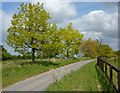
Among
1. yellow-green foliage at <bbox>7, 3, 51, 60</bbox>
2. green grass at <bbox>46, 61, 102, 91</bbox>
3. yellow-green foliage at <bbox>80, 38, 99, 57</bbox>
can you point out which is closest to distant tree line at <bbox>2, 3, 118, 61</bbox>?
yellow-green foliage at <bbox>7, 3, 51, 60</bbox>

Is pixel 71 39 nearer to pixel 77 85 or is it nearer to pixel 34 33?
pixel 34 33

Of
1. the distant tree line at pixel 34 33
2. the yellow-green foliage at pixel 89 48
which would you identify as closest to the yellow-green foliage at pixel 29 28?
the distant tree line at pixel 34 33

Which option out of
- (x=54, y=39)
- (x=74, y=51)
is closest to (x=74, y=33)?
(x=74, y=51)

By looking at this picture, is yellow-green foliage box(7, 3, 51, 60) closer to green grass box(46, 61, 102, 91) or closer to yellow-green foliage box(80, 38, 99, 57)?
green grass box(46, 61, 102, 91)

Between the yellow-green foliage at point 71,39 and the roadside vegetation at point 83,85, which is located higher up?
the yellow-green foliage at point 71,39

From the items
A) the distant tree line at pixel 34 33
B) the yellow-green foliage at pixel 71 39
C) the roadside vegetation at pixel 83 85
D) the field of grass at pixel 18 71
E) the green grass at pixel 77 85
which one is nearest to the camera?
the roadside vegetation at pixel 83 85

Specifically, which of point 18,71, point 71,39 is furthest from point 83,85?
point 71,39

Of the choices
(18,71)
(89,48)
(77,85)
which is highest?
(89,48)

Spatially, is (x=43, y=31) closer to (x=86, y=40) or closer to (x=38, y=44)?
(x=38, y=44)

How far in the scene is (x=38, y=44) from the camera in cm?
2256

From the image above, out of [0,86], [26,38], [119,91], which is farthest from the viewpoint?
[26,38]

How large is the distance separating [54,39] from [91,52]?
39.9m

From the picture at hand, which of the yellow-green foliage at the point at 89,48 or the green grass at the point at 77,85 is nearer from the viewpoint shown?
the green grass at the point at 77,85

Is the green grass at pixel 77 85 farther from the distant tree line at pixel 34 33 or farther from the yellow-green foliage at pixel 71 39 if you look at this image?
the yellow-green foliage at pixel 71 39
